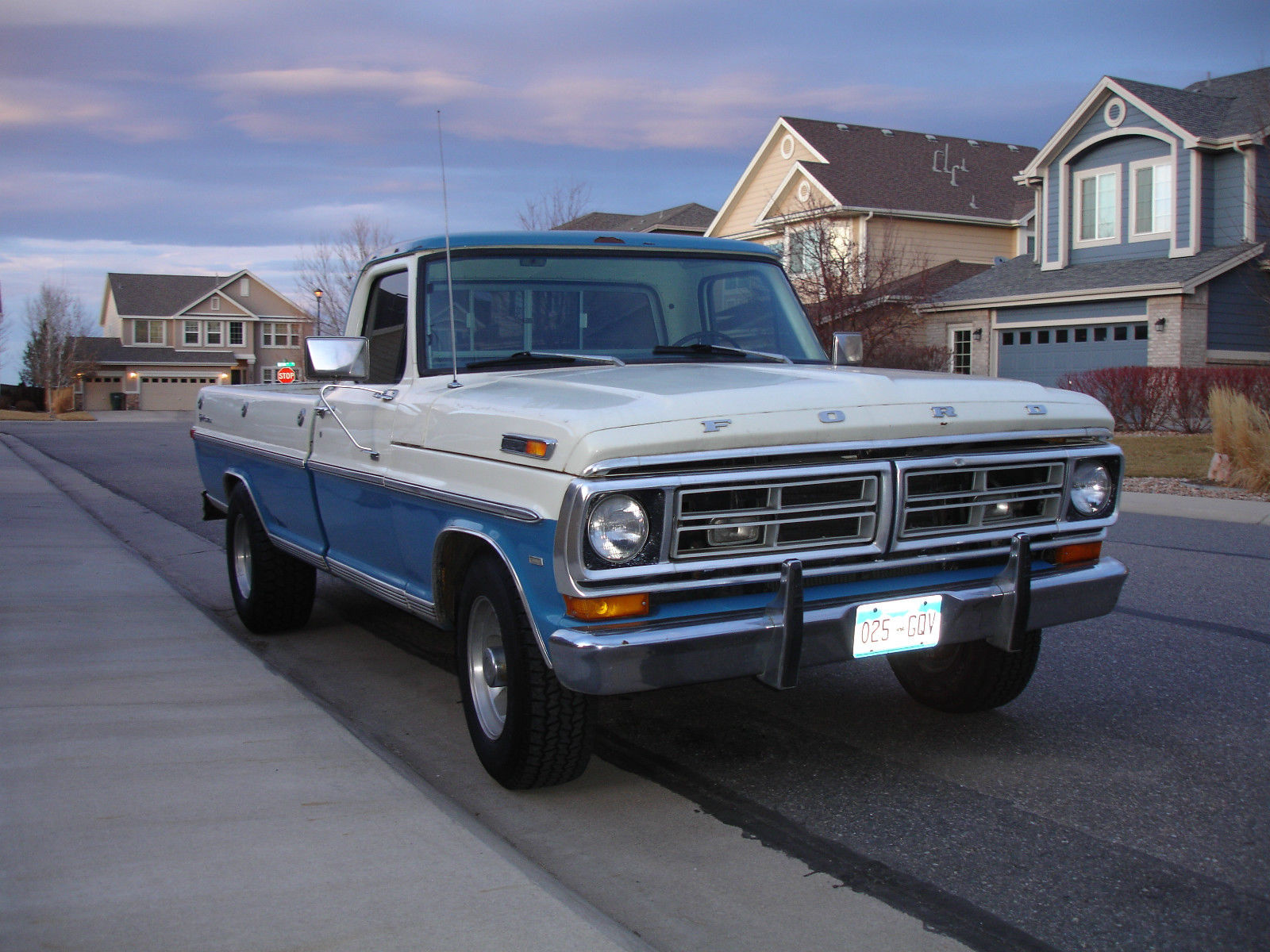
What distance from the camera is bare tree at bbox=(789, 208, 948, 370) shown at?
24750mm

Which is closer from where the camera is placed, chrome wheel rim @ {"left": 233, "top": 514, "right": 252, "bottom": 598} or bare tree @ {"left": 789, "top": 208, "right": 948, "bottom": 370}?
chrome wheel rim @ {"left": 233, "top": 514, "right": 252, "bottom": 598}

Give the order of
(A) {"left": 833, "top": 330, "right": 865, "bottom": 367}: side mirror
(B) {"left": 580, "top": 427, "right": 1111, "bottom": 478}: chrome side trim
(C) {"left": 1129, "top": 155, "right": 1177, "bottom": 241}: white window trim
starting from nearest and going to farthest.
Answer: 1. (B) {"left": 580, "top": 427, "right": 1111, "bottom": 478}: chrome side trim
2. (A) {"left": 833, "top": 330, "right": 865, "bottom": 367}: side mirror
3. (C) {"left": 1129, "top": 155, "right": 1177, "bottom": 241}: white window trim

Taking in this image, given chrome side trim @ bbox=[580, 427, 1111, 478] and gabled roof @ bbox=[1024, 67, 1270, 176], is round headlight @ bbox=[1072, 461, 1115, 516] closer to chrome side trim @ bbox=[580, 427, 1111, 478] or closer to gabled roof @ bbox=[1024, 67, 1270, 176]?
chrome side trim @ bbox=[580, 427, 1111, 478]

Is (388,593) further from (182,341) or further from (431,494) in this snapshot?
(182,341)

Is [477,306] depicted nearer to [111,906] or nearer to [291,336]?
[111,906]

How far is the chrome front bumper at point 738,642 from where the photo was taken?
11.6ft

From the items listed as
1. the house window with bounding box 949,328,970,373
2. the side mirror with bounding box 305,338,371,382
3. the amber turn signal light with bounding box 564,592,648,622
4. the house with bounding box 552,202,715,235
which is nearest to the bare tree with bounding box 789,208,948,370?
the house window with bounding box 949,328,970,373

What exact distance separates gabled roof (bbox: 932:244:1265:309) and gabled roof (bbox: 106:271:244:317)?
55.0 metres

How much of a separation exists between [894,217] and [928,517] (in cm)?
2869

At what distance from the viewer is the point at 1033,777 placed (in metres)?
4.29

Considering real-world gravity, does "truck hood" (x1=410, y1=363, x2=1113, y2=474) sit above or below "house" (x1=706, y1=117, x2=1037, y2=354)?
below

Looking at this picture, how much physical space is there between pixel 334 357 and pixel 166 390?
72068 mm

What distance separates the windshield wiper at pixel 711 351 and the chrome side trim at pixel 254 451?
1.95m


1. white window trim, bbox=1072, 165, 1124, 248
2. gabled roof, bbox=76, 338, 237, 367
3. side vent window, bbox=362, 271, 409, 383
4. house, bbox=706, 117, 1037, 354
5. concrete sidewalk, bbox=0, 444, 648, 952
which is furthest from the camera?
gabled roof, bbox=76, 338, 237, 367
